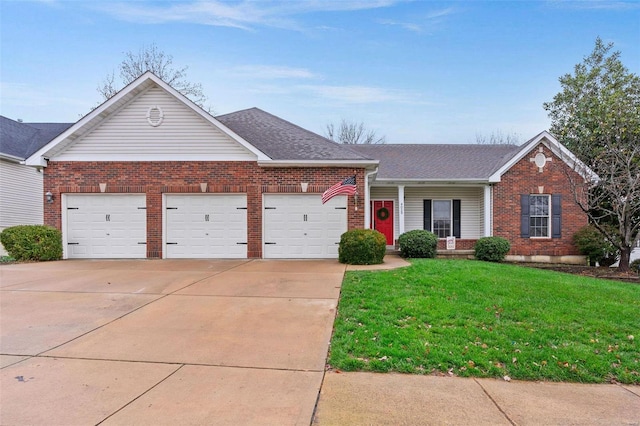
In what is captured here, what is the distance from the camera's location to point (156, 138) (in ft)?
37.2

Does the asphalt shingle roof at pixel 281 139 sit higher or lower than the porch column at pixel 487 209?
higher

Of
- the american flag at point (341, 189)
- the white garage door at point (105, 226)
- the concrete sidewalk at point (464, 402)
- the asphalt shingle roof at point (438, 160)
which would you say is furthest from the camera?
the asphalt shingle roof at point (438, 160)

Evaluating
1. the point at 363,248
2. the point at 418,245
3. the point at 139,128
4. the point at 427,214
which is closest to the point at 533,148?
the point at 427,214

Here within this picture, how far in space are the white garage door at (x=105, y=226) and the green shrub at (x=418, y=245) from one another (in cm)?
893

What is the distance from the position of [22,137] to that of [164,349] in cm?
1954

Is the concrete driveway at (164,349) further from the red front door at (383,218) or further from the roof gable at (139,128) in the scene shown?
the red front door at (383,218)

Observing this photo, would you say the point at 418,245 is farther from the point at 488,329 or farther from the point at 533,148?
the point at 488,329

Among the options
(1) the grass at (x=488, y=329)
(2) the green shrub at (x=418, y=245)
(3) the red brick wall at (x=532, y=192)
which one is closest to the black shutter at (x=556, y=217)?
(3) the red brick wall at (x=532, y=192)

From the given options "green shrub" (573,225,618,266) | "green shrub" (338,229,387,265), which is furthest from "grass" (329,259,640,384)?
"green shrub" (573,225,618,266)

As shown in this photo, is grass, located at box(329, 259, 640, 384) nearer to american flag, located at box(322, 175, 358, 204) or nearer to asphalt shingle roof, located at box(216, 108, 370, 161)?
american flag, located at box(322, 175, 358, 204)

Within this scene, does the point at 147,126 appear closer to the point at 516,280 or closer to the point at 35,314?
the point at 35,314

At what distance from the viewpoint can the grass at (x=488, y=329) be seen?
3736 mm

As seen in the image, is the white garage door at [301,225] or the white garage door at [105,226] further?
the white garage door at [105,226]

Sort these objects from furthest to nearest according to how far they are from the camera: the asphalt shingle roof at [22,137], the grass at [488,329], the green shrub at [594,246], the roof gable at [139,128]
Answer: the asphalt shingle roof at [22,137], the green shrub at [594,246], the roof gable at [139,128], the grass at [488,329]
